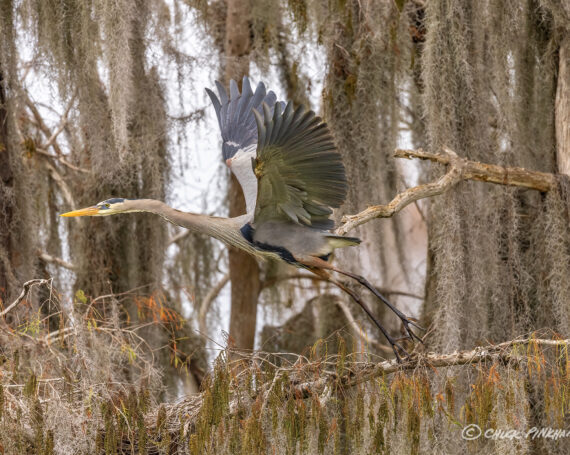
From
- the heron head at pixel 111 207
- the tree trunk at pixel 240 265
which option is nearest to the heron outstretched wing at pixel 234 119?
the heron head at pixel 111 207

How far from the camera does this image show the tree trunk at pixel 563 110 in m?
5.39

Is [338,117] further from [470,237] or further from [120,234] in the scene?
[120,234]

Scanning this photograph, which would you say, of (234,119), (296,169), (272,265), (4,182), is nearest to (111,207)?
(234,119)

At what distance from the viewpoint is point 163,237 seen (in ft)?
22.1

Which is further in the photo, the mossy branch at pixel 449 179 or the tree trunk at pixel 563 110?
the tree trunk at pixel 563 110

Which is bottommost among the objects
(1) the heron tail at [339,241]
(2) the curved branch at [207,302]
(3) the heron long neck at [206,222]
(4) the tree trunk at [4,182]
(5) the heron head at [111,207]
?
(2) the curved branch at [207,302]

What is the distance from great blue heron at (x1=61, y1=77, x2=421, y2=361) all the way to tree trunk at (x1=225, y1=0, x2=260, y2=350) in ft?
7.35

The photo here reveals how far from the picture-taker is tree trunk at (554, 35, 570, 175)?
539 cm

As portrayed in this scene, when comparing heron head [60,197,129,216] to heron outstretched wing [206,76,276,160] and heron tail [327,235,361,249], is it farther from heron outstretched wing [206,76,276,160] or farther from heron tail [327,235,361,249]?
heron tail [327,235,361,249]

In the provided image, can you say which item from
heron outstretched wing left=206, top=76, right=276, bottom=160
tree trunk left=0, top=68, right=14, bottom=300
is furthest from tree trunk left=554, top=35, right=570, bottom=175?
tree trunk left=0, top=68, right=14, bottom=300

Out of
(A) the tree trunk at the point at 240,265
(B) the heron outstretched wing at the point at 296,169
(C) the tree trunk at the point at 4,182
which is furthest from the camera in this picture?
(A) the tree trunk at the point at 240,265

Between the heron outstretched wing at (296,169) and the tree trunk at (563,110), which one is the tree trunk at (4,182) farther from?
the tree trunk at (563,110)

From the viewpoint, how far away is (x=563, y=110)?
5.45 m

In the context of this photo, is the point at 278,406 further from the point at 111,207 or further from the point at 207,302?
the point at 207,302
